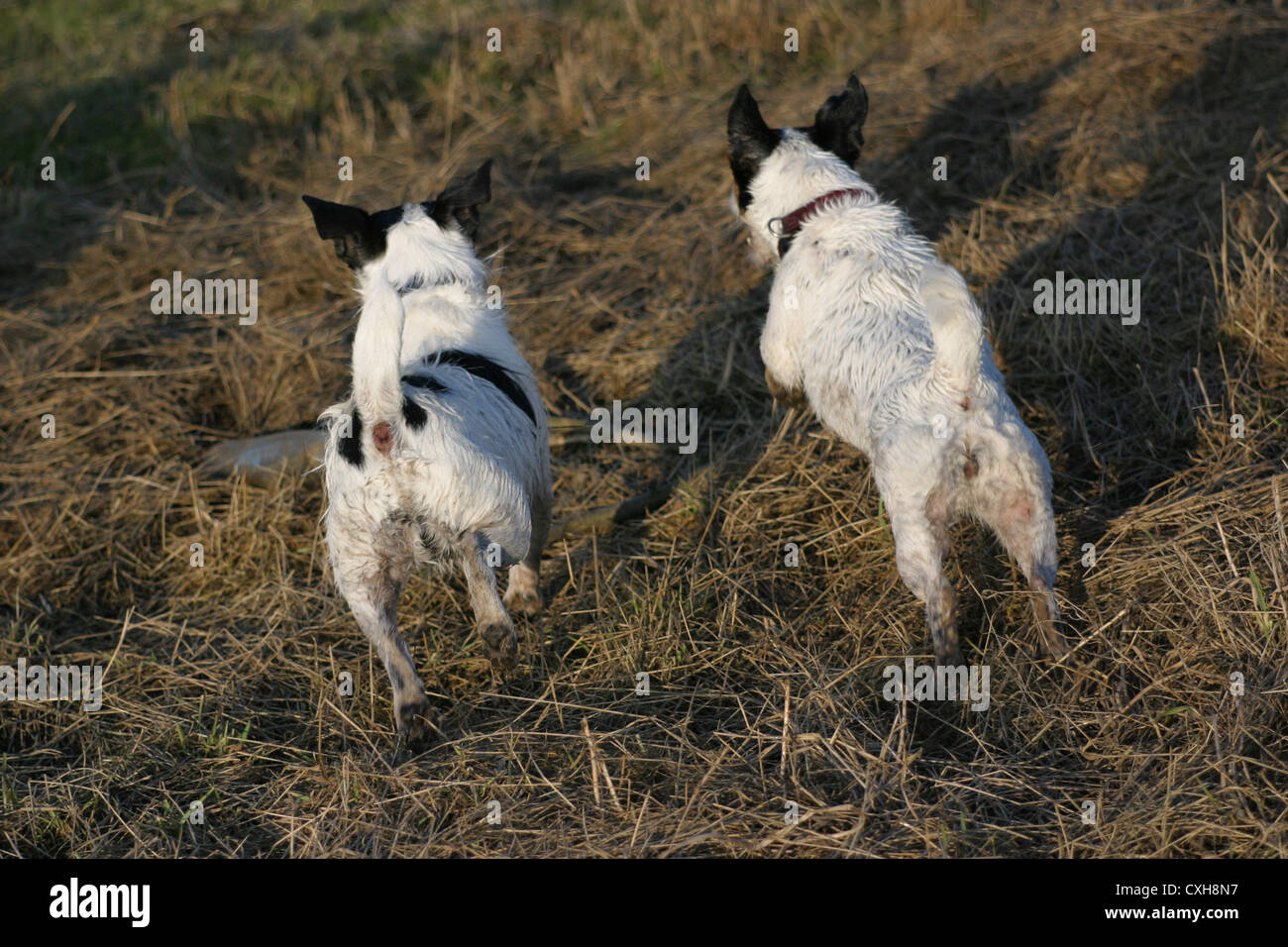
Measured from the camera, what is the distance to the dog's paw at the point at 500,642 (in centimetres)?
408

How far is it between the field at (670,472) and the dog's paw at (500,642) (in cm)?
33

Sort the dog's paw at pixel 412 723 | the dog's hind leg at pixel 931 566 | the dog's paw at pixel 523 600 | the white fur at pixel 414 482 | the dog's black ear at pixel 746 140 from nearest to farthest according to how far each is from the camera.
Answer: the white fur at pixel 414 482
the dog's hind leg at pixel 931 566
the dog's paw at pixel 412 723
the dog's paw at pixel 523 600
the dog's black ear at pixel 746 140

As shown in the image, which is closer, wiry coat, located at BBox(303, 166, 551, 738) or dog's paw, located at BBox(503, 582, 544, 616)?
wiry coat, located at BBox(303, 166, 551, 738)

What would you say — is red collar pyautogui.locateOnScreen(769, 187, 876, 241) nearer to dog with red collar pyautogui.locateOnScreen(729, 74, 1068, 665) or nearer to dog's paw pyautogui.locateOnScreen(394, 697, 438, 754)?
dog with red collar pyautogui.locateOnScreen(729, 74, 1068, 665)

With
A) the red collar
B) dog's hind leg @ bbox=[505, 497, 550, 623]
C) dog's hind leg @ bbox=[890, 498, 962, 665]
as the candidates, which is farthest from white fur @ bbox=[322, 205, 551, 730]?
the red collar

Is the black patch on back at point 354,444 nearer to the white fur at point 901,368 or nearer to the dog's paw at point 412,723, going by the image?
the dog's paw at point 412,723

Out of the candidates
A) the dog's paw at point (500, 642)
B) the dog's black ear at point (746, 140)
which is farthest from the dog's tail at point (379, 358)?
the dog's black ear at point (746, 140)

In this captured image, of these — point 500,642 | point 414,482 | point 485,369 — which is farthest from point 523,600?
point 414,482

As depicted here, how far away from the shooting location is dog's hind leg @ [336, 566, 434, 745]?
161 inches

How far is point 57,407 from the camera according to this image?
6.52 m

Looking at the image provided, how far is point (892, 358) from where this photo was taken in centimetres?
434

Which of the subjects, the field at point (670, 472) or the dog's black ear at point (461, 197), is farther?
the dog's black ear at point (461, 197)

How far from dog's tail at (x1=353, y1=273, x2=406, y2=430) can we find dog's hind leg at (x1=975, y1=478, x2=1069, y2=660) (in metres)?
2.01

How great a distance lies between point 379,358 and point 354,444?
376 mm
